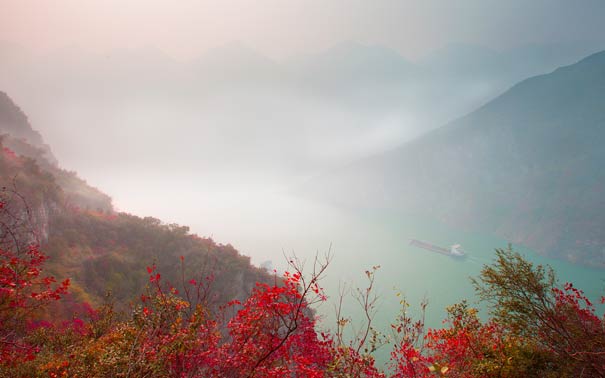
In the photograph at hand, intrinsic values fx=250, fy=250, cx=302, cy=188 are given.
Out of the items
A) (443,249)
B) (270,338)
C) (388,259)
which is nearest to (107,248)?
(270,338)

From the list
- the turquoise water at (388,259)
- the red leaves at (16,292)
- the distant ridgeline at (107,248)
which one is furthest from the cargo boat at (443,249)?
the red leaves at (16,292)

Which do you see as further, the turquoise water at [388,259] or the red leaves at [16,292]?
the turquoise water at [388,259]

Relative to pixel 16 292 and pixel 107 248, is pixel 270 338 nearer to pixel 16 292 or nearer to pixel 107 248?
pixel 16 292

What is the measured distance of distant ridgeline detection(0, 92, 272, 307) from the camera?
24.6 meters

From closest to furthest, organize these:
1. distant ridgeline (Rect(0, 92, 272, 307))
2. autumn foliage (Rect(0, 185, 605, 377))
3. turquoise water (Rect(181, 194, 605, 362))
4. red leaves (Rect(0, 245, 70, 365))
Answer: red leaves (Rect(0, 245, 70, 365))
autumn foliage (Rect(0, 185, 605, 377))
distant ridgeline (Rect(0, 92, 272, 307))
turquoise water (Rect(181, 194, 605, 362))

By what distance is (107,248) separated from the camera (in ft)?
97.9

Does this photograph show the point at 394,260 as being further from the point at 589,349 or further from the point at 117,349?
the point at 117,349

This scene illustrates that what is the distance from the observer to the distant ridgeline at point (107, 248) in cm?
2464

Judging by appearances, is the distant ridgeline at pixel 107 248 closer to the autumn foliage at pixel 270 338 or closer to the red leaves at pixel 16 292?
the autumn foliage at pixel 270 338

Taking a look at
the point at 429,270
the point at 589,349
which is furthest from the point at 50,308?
the point at 429,270

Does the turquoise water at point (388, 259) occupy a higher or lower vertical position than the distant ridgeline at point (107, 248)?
higher

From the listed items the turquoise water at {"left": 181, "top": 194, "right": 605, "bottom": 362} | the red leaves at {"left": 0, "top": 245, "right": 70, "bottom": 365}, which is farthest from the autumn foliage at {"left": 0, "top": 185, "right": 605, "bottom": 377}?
the turquoise water at {"left": 181, "top": 194, "right": 605, "bottom": 362}

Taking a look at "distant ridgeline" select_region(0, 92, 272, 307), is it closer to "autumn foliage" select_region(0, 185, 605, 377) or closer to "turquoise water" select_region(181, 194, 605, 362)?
"autumn foliage" select_region(0, 185, 605, 377)

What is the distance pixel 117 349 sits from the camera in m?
7.46
